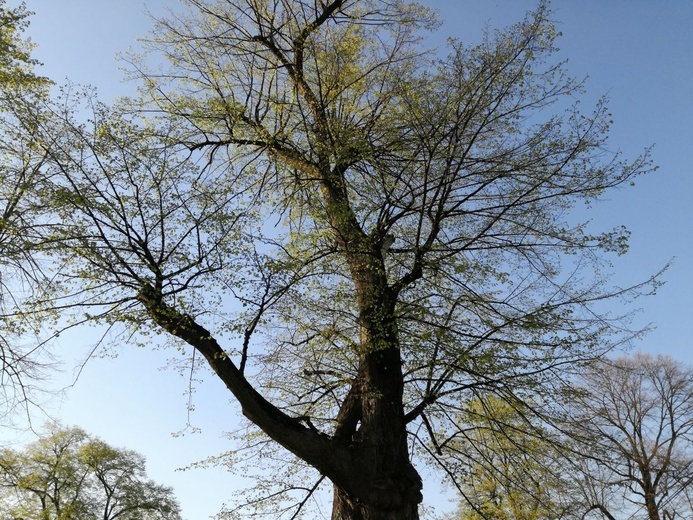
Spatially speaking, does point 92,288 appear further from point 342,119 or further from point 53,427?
point 53,427

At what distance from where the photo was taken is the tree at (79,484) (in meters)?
19.6

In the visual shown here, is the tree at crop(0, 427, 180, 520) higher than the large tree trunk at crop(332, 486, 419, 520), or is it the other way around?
the tree at crop(0, 427, 180, 520)

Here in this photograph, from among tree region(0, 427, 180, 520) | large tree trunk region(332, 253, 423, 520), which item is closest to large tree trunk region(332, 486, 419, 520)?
large tree trunk region(332, 253, 423, 520)

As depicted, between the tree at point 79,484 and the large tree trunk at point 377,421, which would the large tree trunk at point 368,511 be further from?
the tree at point 79,484

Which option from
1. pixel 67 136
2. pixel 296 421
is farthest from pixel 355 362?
pixel 67 136

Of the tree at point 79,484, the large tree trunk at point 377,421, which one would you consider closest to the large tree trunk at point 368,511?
the large tree trunk at point 377,421

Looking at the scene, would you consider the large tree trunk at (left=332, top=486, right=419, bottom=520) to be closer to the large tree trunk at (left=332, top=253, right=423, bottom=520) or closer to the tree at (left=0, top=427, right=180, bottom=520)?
the large tree trunk at (left=332, top=253, right=423, bottom=520)

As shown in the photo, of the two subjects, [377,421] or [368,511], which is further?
[377,421]

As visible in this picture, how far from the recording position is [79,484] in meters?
20.8

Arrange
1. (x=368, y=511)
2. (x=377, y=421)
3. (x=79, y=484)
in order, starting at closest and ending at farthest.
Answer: (x=368, y=511)
(x=377, y=421)
(x=79, y=484)

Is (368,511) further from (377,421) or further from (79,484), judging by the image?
(79,484)

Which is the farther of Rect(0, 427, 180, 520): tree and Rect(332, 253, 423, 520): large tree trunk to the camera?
Rect(0, 427, 180, 520): tree

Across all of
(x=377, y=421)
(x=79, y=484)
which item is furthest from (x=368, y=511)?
(x=79, y=484)

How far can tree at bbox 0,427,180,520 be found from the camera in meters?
19.6
